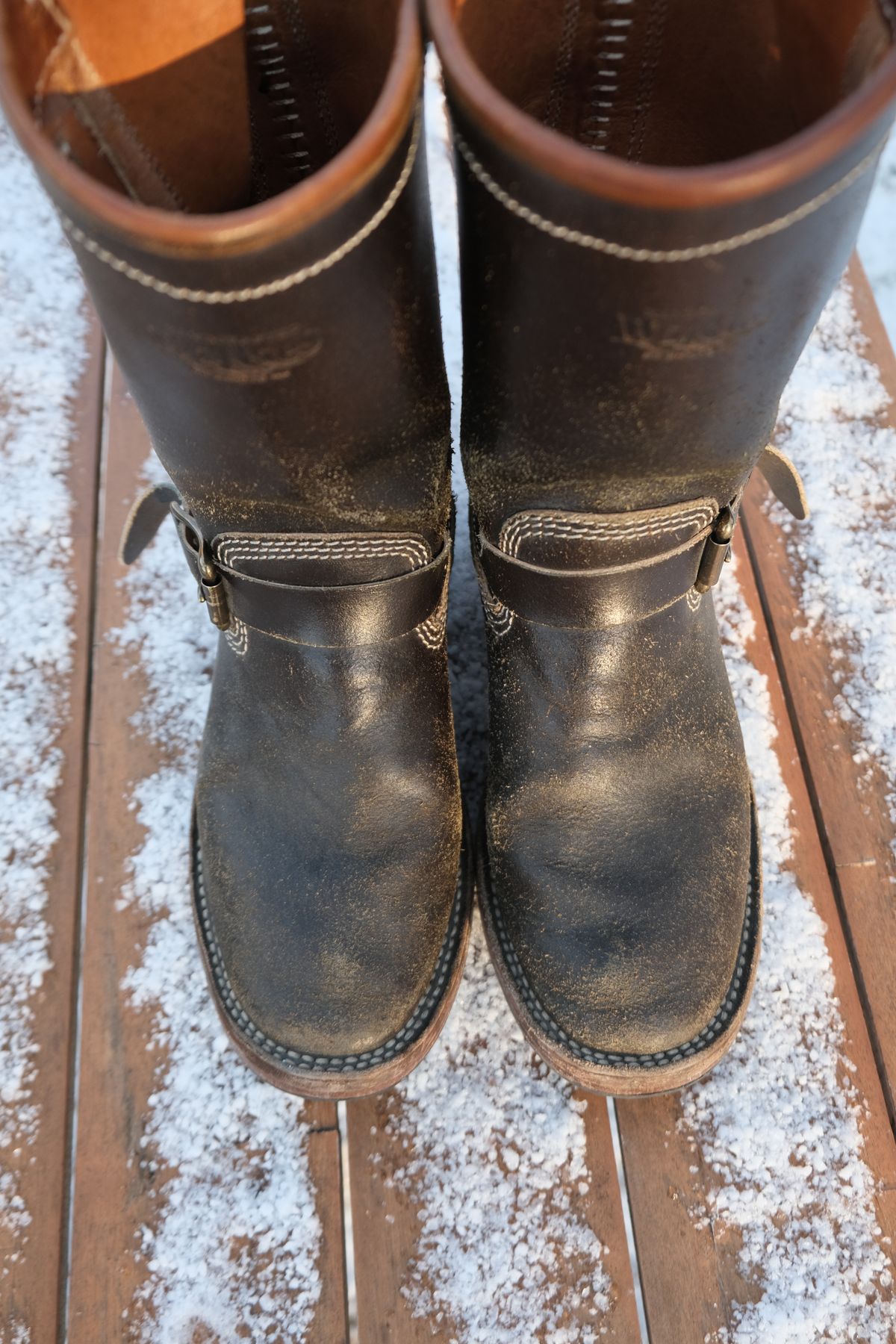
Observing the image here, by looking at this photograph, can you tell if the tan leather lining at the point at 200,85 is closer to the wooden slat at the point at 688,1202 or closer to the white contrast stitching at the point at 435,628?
the white contrast stitching at the point at 435,628

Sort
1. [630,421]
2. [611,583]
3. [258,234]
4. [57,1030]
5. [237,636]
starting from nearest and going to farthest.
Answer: [258,234] → [630,421] → [611,583] → [237,636] → [57,1030]

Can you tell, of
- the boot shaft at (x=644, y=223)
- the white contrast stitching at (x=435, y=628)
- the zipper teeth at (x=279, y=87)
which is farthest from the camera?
→ the white contrast stitching at (x=435, y=628)

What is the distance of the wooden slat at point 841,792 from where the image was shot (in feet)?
2.74

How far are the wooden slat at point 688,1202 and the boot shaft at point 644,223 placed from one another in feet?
1.69

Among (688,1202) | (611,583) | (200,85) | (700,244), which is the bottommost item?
(688,1202)

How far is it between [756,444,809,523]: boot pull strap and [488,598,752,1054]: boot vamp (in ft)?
0.48

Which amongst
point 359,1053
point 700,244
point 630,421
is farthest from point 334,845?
point 700,244

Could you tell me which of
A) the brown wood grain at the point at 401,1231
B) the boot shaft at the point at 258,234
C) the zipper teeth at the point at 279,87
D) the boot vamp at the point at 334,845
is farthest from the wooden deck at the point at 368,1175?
the zipper teeth at the point at 279,87

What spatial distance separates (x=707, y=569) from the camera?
0.68 m

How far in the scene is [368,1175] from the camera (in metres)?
0.77

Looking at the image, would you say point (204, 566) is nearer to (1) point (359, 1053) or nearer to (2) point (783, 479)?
(1) point (359, 1053)

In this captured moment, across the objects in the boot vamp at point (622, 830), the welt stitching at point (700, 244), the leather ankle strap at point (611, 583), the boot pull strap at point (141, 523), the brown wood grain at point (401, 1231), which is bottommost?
the brown wood grain at point (401, 1231)

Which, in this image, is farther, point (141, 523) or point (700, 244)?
point (141, 523)

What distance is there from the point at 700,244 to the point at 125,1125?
0.81m
